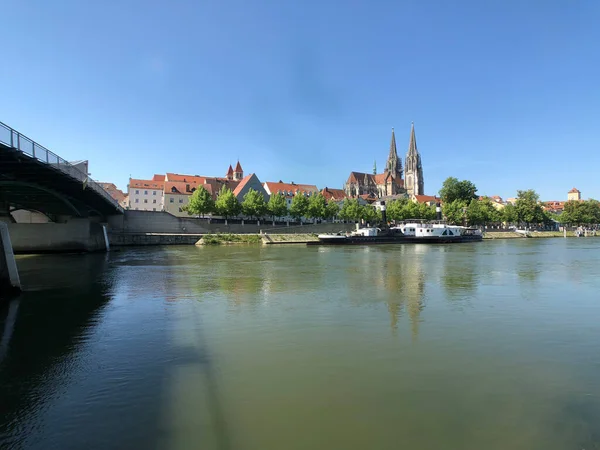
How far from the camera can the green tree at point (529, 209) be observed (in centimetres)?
13600

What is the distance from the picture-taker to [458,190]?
142m

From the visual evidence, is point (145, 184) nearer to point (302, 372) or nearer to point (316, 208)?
point (316, 208)

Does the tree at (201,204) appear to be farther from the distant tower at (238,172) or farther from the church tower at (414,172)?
the church tower at (414,172)

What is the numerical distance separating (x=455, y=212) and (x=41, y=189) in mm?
121427

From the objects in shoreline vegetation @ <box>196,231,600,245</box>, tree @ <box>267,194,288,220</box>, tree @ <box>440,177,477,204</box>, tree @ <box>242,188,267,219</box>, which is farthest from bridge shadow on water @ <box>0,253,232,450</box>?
tree @ <box>440,177,477,204</box>

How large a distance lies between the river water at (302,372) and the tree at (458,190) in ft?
429

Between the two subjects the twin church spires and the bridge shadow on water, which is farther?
the twin church spires

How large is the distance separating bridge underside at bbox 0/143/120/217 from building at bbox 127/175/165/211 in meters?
69.0

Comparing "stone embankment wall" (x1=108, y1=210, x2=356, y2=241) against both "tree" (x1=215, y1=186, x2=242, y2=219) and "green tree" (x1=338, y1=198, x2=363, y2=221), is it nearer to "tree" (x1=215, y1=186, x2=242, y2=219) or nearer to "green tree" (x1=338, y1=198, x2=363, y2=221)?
"tree" (x1=215, y1=186, x2=242, y2=219)

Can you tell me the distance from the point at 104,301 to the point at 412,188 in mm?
178840

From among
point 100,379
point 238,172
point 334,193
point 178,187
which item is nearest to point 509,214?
point 334,193

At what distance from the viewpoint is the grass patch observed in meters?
74.1

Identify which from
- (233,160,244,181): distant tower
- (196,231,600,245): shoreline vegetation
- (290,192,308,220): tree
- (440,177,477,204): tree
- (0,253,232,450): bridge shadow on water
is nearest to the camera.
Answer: (0,253,232,450): bridge shadow on water

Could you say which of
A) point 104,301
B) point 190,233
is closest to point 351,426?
point 104,301
